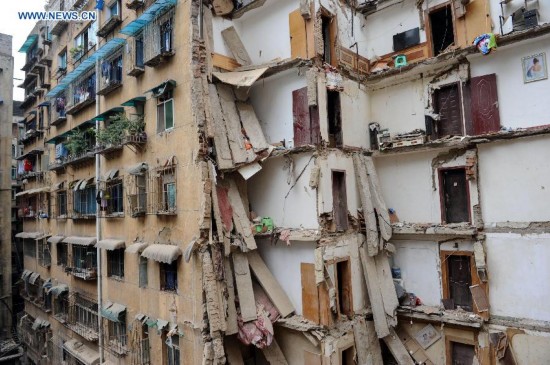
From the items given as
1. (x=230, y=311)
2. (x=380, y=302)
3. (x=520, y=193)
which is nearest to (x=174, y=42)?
(x=230, y=311)

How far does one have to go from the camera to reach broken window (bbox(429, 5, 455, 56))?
13.6 m

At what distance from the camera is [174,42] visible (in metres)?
13.2

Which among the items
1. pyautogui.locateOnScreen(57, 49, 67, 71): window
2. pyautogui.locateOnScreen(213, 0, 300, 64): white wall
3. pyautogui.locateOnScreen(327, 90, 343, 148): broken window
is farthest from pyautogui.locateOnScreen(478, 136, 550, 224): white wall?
pyautogui.locateOnScreen(57, 49, 67, 71): window

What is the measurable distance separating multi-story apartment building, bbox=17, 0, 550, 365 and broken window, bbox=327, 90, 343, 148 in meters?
0.07

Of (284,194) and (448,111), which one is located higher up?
(448,111)

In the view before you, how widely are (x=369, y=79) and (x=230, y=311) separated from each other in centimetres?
978

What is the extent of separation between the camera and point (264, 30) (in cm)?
1401

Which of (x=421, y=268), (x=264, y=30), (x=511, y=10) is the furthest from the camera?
(x=264, y=30)

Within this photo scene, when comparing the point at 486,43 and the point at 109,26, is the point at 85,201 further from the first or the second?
the point at 486,43

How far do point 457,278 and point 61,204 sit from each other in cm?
1972

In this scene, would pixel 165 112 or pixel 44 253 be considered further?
pixel 44 253

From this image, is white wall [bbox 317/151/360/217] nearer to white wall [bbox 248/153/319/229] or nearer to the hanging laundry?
white wall [bbox 248/153/319/229]

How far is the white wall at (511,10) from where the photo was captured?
11414 millimetres

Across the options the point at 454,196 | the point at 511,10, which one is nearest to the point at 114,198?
the point at 454,196
